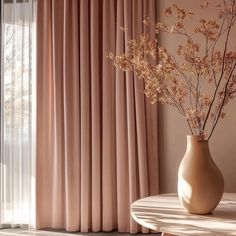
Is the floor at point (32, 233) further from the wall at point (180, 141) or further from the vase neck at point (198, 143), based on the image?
the vase neck at point (198, 143)

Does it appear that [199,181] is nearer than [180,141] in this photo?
Yes

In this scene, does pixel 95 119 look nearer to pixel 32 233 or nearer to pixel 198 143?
pixel 32 233

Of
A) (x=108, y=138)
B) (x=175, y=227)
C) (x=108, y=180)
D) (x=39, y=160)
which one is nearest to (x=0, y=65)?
(x=39, y=160)

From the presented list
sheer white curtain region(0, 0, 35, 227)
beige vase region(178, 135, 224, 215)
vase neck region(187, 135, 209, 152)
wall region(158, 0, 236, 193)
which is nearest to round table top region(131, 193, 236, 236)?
beige vase region(178, 135, 224, 215)

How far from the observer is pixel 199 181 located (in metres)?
1.66

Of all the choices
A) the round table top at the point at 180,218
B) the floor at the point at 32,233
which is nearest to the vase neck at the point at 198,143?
the round table top at the point at 180,218

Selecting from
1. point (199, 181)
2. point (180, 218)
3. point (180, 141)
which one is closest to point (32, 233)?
point (180, 141)

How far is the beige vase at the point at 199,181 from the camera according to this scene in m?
1.66

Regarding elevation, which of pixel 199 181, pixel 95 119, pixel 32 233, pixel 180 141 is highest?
pixel 95 119

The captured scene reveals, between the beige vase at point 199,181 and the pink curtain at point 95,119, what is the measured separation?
1007 mm

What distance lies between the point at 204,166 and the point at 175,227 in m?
0.32

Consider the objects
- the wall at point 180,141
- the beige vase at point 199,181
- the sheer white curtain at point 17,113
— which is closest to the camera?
the beige vase at point 199,181

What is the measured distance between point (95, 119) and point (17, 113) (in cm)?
66

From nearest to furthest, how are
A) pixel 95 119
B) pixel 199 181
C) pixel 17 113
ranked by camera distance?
pixel 199 181 → pixel 95 119 → pixel 17 113
